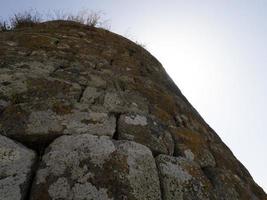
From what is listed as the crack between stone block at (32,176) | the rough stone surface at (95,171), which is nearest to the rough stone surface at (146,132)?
the rough stone surface at (95,171)

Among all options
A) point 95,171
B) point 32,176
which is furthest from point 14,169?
point 95,171

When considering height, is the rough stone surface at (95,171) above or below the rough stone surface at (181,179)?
below

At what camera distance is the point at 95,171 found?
1676 millimetres

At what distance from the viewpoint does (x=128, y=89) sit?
262 cm

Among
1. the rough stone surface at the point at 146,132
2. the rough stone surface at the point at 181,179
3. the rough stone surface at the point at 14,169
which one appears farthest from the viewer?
the rough stone surface at the point at 146,132

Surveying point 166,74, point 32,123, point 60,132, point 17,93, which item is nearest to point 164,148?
point 60,132

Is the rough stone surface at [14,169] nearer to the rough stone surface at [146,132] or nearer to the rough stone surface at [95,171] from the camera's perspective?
the rough stone surface at [95,171]

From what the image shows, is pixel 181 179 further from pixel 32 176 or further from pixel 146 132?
pixel 32 176

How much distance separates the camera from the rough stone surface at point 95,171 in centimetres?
159

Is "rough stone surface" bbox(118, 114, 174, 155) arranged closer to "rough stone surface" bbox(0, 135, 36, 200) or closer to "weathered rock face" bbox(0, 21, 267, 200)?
"weathered rock face" bbox(0, 21, 267, 200)

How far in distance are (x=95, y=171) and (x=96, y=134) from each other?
0.30 metres

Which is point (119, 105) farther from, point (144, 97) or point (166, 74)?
point (166, 74)

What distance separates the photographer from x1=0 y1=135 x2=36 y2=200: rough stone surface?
1548mm

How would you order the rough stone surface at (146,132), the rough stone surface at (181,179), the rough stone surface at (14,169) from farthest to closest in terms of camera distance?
the rough stone surface at (146,132) → the rough stone surface at (181,179) → the rough stone surface at (14,169)
